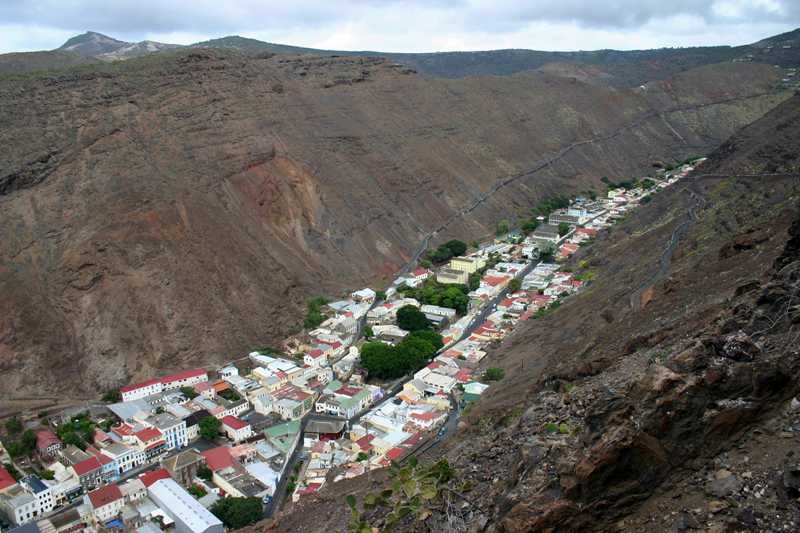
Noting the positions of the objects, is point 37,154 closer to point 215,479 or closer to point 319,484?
point 215,479

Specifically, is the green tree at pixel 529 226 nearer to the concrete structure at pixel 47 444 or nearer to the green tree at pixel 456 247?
A: the green tree at pixel 456 247

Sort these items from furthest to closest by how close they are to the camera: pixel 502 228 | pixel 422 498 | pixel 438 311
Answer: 1. pixel 502 228
2. pixel 438 311
3. pixel 422 498

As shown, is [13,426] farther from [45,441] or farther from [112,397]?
[112,397]

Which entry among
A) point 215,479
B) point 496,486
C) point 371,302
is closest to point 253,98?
point 371,302

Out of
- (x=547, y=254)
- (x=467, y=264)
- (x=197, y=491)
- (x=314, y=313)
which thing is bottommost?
(x=197, y=491)

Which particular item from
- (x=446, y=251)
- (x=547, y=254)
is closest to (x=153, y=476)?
(x=446, y=251)

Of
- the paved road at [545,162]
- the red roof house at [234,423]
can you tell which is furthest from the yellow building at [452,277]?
the red roof house at [234,423]

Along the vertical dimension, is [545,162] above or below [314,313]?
above
